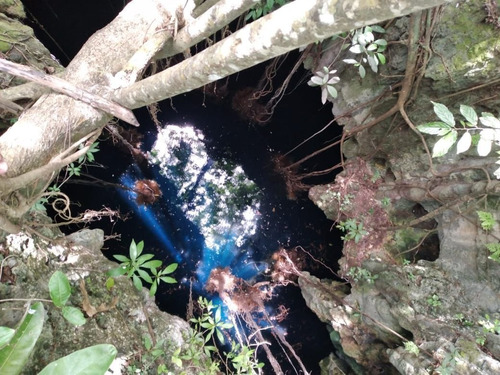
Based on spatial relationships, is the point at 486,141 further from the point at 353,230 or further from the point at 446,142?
the point at 353,230

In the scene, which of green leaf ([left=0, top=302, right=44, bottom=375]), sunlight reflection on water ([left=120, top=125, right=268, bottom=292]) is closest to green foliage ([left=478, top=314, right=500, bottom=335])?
sunlight reflection on water ([left=120, top=125, right=268, bottom=292])

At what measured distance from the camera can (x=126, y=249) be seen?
3920 mm

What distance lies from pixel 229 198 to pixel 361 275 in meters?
1.90

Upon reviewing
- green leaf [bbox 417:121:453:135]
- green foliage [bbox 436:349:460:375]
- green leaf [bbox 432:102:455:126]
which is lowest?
green foliage [bbox 436:349:460:375]

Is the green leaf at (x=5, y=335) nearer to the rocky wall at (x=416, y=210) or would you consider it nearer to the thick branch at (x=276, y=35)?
the thick branch at (x=276, y=35)

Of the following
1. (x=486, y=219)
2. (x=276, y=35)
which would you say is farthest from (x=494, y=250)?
(x=276, y=35)

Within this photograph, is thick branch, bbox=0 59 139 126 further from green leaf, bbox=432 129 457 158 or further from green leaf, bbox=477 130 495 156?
green leaf, bbox=477 130 495 156

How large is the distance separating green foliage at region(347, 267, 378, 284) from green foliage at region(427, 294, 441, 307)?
1.99 feet

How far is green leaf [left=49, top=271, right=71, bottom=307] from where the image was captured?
161 centimetres

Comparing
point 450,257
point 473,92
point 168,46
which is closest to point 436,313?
point 450,257

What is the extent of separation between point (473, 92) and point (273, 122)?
233 cm

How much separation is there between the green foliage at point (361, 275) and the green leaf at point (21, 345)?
3256 millimetres

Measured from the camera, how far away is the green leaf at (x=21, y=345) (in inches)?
46.3

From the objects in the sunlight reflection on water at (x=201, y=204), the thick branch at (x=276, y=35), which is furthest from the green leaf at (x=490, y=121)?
the sunlight reflection on water at (x=201, y=204)
